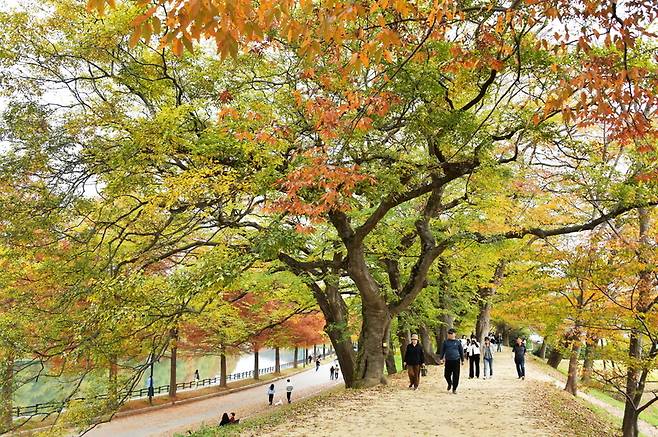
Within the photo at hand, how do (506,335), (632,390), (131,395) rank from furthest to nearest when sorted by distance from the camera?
(506,335) < (632,390) < (131,395)

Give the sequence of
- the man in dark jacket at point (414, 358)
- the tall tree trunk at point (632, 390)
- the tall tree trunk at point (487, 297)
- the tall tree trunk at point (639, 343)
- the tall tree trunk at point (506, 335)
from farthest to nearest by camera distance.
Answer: the tall tree trunk at point (506, 335) < the tall tree trunk at point (487, 297) < the man in dark jacket at point (414, 358) < the tall tree trunk at point (632, 390) < the tall tree trunk at point (639, 343)

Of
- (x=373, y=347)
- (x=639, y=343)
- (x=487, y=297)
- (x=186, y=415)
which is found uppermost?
(x=487, y=297)

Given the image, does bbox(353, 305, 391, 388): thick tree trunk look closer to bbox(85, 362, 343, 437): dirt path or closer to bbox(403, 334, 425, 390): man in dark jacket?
bbox(403, 334, 425, 390): man in dark jacket

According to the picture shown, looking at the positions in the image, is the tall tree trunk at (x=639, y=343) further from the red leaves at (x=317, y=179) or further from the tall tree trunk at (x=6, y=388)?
the tall tree trunk at (x=6, y=388)

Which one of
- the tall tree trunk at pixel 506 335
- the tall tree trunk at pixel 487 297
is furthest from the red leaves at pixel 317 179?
the tall tree trunk at pixel 506 335

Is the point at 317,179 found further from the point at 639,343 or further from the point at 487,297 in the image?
the point at 487,297

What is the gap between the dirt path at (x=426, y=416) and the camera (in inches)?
302

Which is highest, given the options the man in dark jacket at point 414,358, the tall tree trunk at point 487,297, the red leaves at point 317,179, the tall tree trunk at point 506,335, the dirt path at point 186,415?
the red leaves at point 317,179

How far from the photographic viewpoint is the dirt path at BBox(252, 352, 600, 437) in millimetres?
7676

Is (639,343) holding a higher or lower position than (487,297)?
lower

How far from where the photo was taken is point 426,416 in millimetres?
8766

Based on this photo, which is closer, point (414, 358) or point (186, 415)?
point (414, 358)

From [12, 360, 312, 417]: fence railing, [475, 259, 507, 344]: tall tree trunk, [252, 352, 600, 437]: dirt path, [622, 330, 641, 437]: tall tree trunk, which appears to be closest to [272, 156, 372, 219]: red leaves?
[252, 352, 600, 437]: dirt path

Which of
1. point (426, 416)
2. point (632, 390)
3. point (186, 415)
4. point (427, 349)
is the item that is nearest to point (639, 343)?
point (632, 390)
